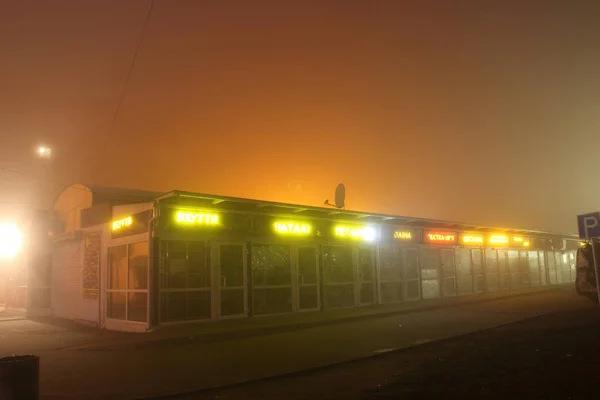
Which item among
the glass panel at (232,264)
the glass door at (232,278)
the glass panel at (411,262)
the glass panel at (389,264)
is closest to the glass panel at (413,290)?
the glass panel at (411,262)

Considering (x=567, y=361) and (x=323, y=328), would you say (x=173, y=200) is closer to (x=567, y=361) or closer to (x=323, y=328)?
(x=323, y=328)

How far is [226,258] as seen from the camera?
17016 millimetres

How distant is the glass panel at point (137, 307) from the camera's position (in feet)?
50.1

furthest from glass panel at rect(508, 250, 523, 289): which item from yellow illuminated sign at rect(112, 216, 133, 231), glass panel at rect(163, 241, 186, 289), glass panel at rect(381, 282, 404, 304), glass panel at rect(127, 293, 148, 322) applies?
yellow illuminated sign at rect(112, 216, 133, 231)

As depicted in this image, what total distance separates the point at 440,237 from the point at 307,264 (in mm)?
9604

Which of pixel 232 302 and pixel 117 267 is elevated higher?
pixel 117 267

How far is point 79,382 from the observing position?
899 cm

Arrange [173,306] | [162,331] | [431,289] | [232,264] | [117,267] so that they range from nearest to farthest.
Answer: [162,331]
[173,306]
[117,267]
[232,264]
[431,289]

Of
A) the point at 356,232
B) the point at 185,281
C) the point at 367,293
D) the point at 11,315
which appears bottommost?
the point at 11,315

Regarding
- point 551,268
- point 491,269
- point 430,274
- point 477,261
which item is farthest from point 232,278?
point 551,268

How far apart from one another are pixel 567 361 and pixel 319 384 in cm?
498

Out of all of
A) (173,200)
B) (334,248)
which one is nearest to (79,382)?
(173,200)

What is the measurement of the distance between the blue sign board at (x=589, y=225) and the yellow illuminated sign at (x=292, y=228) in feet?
33.9

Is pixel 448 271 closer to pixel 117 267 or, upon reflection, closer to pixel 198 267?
pixel 198 267
